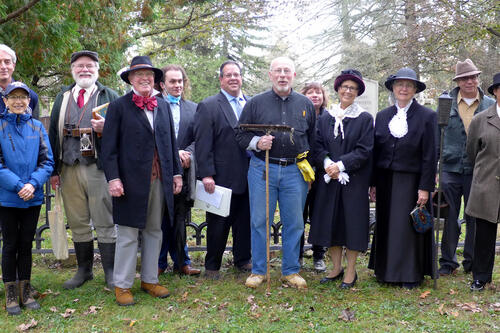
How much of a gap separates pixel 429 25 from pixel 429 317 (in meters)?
8.81

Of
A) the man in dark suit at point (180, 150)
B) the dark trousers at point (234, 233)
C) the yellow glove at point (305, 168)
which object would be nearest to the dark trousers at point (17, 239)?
the man in dark suit at point (180, 150)

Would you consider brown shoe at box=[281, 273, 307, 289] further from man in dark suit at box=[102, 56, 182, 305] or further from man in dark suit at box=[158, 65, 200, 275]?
man in dark suit at box=[102, 56, 182, 305]

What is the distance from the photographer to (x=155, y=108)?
481 cm

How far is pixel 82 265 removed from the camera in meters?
5.42

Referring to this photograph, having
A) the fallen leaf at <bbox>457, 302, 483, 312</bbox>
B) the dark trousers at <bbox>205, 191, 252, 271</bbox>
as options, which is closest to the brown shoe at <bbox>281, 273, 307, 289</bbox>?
the dark trousers at <bbox>205, 191, 252, 271</bbox>

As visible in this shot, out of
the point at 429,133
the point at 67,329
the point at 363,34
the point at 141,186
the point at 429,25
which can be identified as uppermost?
the point at 363,34

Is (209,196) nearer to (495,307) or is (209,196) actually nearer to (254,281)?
(254,281)

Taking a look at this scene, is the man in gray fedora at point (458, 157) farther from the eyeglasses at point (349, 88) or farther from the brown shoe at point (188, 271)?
the brown shoe at point (188, 271)

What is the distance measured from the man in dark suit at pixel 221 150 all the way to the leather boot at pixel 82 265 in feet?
4.37

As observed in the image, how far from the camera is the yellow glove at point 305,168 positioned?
509 cm

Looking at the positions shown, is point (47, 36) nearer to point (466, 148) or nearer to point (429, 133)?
point (429, 133)

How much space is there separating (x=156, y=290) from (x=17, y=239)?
1.43m

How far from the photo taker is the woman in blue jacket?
4.46m

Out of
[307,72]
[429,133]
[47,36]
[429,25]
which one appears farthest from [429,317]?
[307,72]
